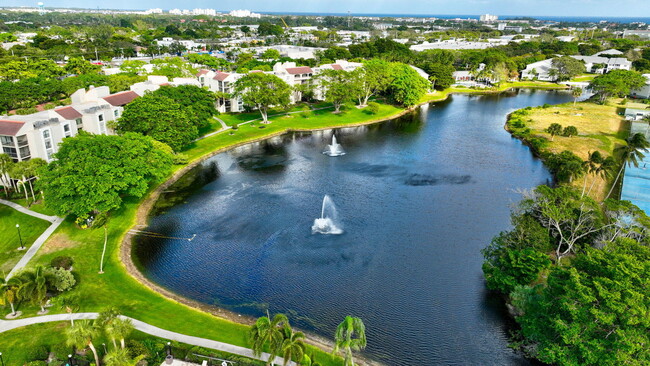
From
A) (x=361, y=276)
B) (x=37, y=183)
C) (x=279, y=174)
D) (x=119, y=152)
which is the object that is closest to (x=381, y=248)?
(x=361, y=276)

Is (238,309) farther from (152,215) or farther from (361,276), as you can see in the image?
(152,215)

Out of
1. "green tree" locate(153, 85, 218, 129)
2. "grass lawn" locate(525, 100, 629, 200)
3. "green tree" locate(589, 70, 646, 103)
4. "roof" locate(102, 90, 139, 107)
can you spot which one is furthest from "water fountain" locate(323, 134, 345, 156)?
"green tree" locate(589, 70, 646, 103)

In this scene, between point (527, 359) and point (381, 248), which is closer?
point (527, 359)

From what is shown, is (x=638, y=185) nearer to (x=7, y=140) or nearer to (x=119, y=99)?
(x=7, y=140)

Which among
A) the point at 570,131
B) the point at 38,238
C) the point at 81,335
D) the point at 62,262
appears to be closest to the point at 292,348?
the point at 81,335

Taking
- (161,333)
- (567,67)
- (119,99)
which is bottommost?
(161,333)
